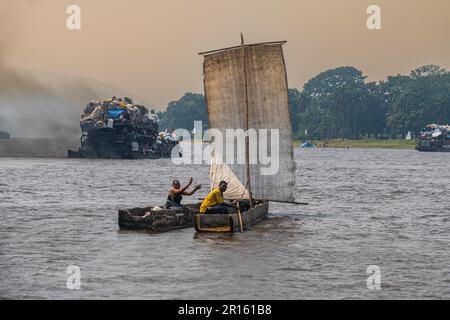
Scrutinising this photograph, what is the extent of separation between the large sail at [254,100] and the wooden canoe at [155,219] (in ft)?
21.5

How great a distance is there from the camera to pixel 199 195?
223 feet

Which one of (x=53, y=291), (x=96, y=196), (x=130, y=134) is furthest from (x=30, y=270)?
(x=130, y=134)

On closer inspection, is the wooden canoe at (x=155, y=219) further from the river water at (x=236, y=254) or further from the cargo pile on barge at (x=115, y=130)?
the cargo pile on barge at (x=115, y=130)

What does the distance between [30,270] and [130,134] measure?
114 meters

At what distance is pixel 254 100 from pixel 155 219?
36.1 feet

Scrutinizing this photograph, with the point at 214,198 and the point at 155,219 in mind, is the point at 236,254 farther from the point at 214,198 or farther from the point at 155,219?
the point at 155,219

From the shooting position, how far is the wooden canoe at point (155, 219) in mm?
39062

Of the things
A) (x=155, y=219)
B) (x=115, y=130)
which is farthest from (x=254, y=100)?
(x=115, y=130)

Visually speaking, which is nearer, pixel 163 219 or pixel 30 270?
pixel 30 270

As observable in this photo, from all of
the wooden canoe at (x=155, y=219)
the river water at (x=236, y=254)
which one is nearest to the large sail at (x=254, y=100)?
the river water at (x=236, y=254)

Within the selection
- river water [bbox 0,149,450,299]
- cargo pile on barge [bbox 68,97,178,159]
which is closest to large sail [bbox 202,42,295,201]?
river water [bbox 0,149,450,299]

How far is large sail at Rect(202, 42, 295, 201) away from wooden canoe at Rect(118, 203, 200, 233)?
21.5ft

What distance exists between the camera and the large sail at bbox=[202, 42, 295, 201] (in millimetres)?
46844
